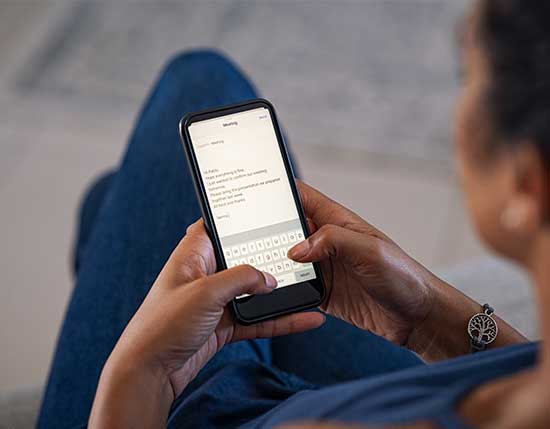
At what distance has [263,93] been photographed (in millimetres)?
2014

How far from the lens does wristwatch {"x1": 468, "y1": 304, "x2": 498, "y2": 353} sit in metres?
0.83

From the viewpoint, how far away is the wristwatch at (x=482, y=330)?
0.83 m

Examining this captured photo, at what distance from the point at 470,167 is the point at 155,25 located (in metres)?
1.85

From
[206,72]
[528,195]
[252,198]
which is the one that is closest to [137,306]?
[252,198]

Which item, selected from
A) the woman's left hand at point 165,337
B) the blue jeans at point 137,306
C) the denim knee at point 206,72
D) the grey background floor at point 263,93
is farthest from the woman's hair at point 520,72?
the grey background floor at point 263,93

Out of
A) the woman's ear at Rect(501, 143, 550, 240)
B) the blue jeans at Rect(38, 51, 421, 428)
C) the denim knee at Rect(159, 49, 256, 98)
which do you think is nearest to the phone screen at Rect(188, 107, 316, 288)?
the blue jeans at Rect(38, 51, 421, 428)

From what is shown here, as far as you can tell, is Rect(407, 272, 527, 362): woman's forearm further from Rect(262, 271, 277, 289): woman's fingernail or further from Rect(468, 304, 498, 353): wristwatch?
Rect(262, 271, 277, 289): woman's fingernail

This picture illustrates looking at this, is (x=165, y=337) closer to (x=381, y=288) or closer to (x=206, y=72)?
(x=381, y=288)

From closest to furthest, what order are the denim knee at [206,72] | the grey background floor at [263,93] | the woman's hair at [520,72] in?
the woman's hair at [520,72] → the denim knee at [206,72] → the grey background floor at [263,93]

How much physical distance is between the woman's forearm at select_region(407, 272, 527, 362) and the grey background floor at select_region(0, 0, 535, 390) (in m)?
0.86

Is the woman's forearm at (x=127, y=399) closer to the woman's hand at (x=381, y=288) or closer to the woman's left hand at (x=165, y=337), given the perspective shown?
the woman's left hand at (x=165, y=337)

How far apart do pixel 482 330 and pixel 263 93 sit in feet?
4.16

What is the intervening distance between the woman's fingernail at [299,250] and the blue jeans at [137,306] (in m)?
0.13

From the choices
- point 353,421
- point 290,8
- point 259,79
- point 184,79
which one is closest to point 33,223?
point 259,79
